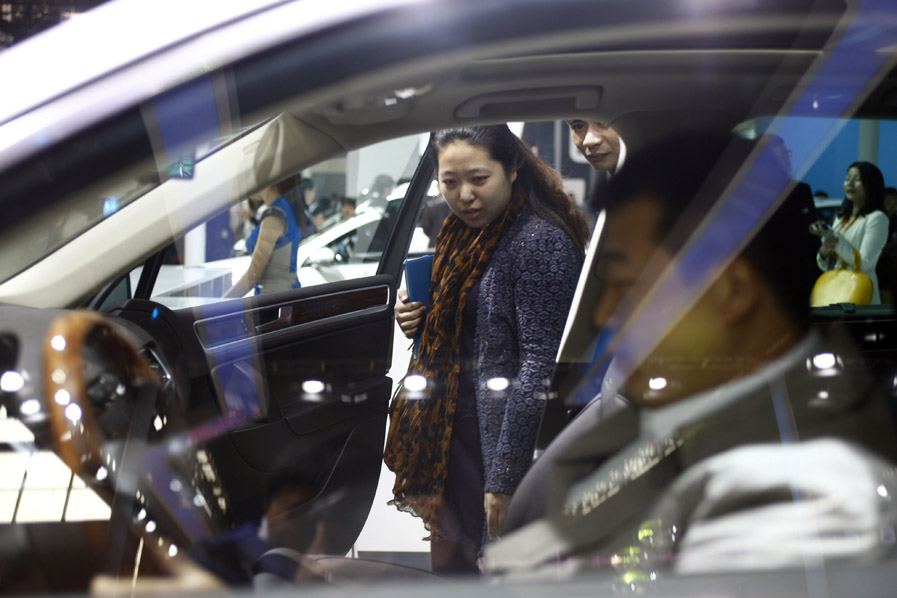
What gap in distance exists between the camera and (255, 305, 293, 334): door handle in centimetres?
176

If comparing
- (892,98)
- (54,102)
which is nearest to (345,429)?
(54,102)

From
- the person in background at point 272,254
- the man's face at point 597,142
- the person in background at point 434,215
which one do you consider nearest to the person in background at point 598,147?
the man's face at point 597,142

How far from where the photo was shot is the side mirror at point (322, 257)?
6.12 feet

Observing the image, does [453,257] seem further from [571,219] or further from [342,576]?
[342,576]

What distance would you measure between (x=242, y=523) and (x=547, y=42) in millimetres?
824

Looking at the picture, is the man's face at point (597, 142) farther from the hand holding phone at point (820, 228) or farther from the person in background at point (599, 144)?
the hand holding phone at point (820, 228)

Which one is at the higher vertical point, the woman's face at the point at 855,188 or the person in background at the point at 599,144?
the person in background at the point at 599,144

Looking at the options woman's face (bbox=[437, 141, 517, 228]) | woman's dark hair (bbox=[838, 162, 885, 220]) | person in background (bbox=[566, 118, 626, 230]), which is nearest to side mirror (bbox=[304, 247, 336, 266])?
woman's face (bbox=[437, 141, 517, 228])

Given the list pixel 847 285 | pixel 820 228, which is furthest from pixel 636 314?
pixel 847 285

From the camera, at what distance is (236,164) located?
118cm

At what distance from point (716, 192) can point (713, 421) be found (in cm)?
39

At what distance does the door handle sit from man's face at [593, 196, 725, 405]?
28.2 inches

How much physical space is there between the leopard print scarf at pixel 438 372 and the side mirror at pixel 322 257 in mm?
307

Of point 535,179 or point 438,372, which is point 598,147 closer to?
point 535,179
